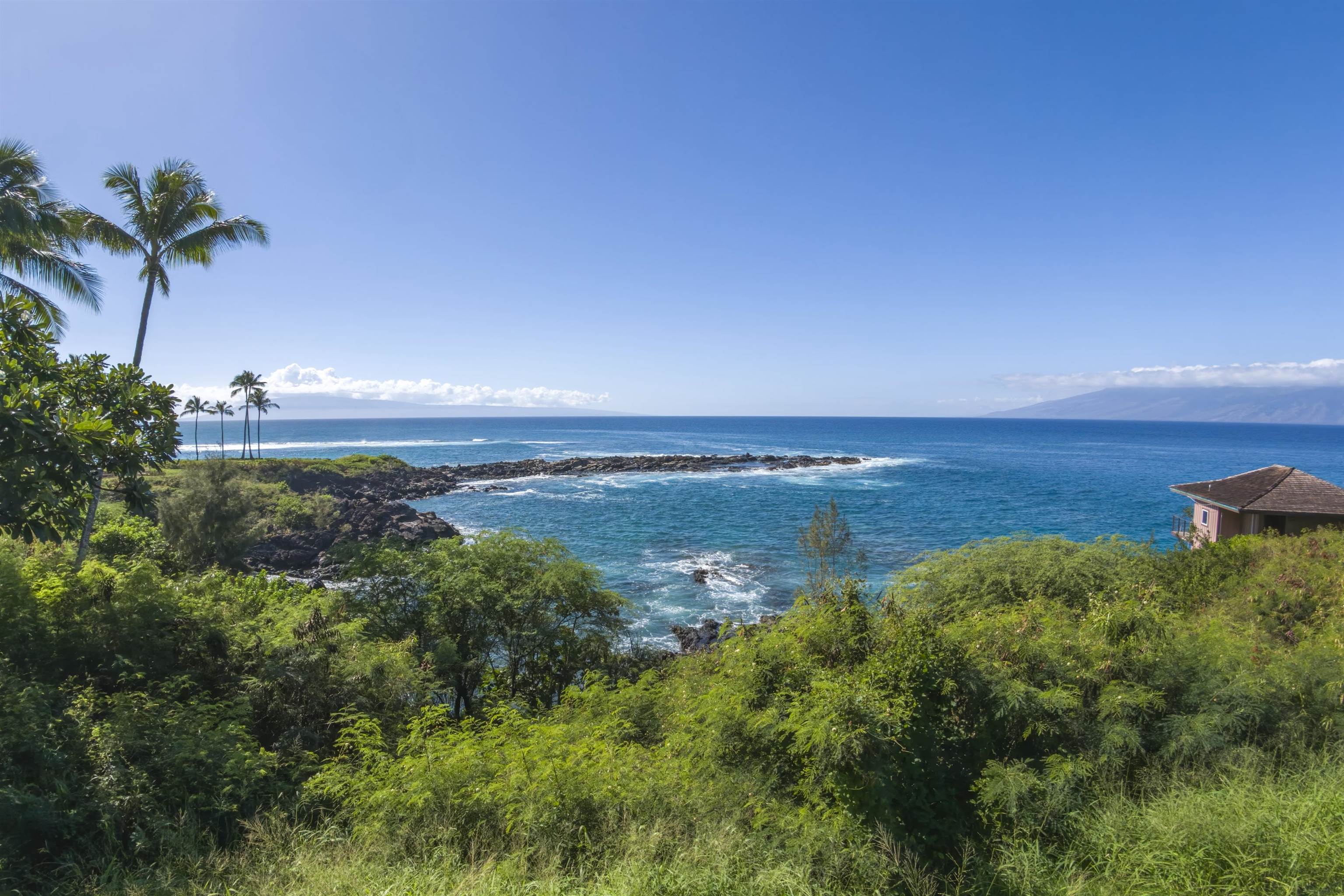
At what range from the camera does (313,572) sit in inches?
1109

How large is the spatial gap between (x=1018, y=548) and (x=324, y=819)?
1407cm

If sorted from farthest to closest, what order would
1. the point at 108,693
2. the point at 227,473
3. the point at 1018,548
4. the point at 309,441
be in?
1. the point at 309,441
2. the point at 227,473
3. the point at 1018,548
4. the point at 108,693

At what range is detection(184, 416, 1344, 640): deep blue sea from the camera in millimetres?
28469

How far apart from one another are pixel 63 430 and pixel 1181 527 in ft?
127

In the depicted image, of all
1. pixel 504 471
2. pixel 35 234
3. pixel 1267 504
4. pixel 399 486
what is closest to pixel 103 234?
pixel 35 234

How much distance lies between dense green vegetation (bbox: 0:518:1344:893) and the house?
544 inches

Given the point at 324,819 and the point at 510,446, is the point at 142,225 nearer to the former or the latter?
the point at 324,819

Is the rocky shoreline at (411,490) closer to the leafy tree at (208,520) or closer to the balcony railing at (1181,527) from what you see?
the leafy tree at (208,520)

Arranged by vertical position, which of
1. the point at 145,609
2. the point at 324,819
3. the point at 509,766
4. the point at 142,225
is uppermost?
the point at 142,225

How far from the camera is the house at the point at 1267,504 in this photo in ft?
61.0

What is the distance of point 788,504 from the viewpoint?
Answer: 48062mm

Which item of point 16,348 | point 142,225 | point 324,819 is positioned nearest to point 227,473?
point 142,225

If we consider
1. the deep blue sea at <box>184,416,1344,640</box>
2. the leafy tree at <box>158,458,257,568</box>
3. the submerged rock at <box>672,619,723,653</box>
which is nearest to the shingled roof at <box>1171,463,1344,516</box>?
the deep blue sea at <box>184,416,1344,640</box>

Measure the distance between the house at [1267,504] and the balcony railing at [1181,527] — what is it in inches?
62.9
